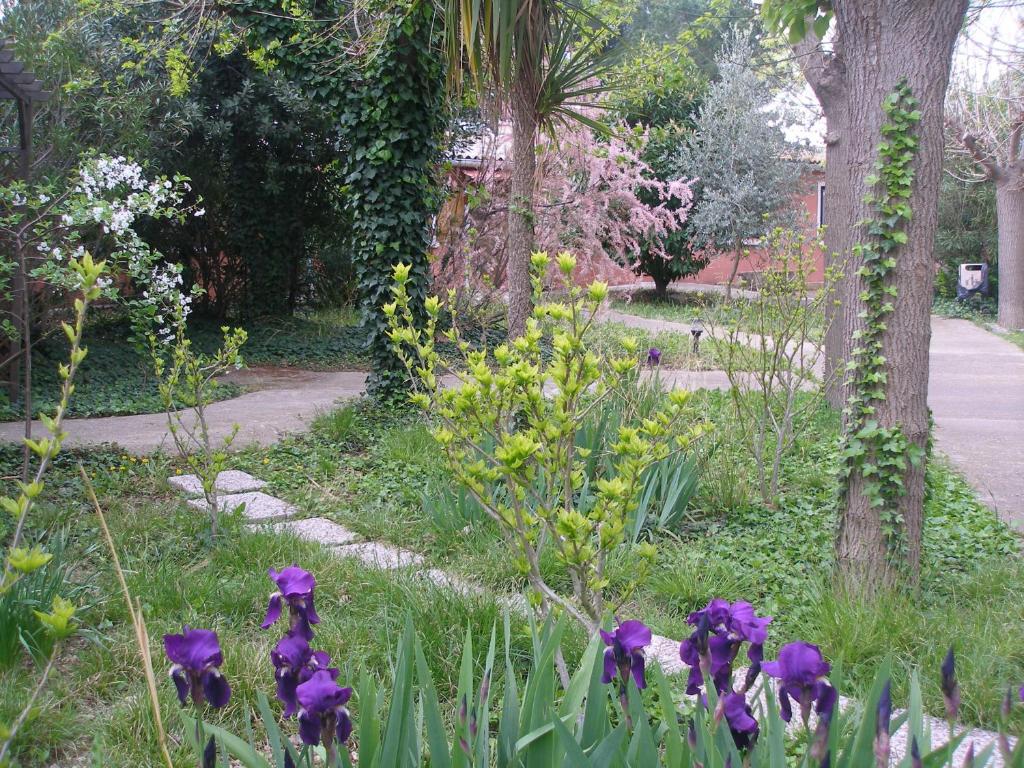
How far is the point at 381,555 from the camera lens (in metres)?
3.62

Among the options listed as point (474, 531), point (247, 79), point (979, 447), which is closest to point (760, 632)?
point (474, 531)

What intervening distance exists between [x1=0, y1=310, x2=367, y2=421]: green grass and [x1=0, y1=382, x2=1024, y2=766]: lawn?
304 cm

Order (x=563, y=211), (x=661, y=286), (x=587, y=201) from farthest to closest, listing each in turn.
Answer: (x=661, y=286), (x=587, y=201), (x=563, y=211)

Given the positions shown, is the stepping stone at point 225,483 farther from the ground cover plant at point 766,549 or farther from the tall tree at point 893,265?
the tall tree at point 893,265

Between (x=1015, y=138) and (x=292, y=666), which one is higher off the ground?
(x=1015, y=138)

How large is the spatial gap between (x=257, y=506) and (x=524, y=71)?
3082mm

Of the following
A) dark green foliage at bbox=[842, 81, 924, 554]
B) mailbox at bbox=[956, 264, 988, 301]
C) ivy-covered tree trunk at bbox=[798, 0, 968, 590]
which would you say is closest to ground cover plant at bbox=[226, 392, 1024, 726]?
ivy-covered tree trunk at bbox=[798, 0, 968, 590]

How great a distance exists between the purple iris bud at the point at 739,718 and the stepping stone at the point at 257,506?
3.05 meters

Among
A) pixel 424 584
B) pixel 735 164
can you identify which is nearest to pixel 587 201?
pixel 735 164

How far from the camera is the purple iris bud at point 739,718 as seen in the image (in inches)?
48.9

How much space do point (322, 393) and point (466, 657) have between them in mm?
→ 7027

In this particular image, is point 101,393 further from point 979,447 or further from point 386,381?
point 979,447

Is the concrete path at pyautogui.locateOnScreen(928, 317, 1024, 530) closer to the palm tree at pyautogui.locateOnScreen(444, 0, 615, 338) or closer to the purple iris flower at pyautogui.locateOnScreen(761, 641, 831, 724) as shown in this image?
the palm tree at pyautogui.locateOnScreen(444, 0, 615, 338)

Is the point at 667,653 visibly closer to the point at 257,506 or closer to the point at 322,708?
the point at 322,708
